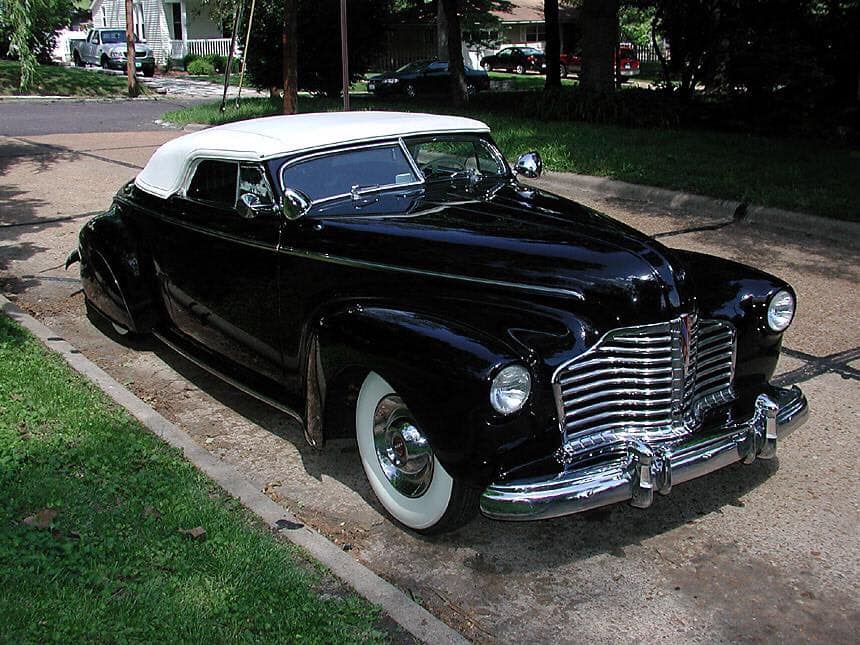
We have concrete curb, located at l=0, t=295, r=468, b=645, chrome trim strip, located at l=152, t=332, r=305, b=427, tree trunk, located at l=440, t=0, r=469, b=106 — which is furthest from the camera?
tree trunk, located at l=440, t=0, r=469, b=106

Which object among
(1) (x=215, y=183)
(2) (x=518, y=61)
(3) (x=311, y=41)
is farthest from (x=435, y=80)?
(1) (x=215, y=183)

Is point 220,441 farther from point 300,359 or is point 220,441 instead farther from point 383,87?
point 383,87

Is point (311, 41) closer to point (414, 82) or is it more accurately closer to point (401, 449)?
point (414, 82)

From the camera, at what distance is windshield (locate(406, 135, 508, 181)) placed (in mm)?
5137

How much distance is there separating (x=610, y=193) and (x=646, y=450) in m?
8.50

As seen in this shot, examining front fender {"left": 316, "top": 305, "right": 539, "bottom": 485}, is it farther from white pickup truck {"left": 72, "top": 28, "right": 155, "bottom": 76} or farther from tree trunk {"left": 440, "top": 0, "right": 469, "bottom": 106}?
white pickup truck {"left": 72, "top": 28, "right": 155, "bottom": 76}

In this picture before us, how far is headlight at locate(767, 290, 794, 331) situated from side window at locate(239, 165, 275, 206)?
254 centimetres

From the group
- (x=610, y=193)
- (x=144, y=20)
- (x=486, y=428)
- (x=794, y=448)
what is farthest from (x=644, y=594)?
(x=144, y=20)

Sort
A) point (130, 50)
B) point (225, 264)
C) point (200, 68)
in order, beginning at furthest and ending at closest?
1. point (200, 68)
2. point (130, 50)
3. point (225, 264)

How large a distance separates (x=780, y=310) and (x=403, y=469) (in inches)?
Answer: 78.4

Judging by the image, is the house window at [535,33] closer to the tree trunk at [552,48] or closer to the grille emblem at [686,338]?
the tree trunk at [552,48]

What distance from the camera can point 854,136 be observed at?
576 inches

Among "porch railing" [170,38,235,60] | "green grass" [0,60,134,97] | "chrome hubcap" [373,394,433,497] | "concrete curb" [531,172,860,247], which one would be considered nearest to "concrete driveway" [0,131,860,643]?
"chrome hubcap" [373,394,433,497]

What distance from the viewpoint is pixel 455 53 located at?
21.2m
